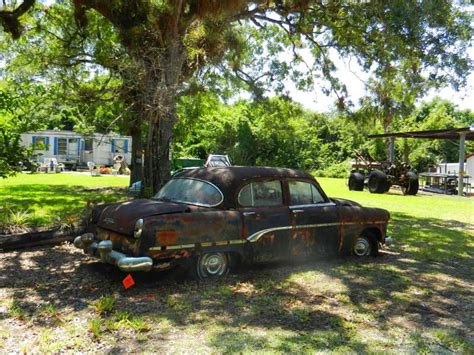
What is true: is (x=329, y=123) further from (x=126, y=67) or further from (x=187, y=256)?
(x=187, y=256)

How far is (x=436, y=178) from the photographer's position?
24.1 m

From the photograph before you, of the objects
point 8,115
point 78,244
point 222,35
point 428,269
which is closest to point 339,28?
point 222,35

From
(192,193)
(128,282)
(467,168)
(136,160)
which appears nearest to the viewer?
(128,282)

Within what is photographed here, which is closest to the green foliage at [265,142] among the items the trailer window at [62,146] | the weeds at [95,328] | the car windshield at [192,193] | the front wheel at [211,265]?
the trailer window at [62,146]

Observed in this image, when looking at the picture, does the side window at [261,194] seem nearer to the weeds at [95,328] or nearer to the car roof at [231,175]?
the car roof at [231,175]

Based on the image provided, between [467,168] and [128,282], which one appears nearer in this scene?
[128,282]

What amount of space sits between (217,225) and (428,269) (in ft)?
10.8

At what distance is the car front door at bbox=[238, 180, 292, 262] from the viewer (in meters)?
5.83

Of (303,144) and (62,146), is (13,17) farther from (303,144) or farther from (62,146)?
(303,144)

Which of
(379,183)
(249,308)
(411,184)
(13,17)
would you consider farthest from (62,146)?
(249,308)

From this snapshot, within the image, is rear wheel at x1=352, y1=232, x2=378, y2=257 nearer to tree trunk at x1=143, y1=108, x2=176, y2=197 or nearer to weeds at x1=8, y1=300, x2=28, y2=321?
tree trunk at x1=143, y1=108, x2=176, y2=197

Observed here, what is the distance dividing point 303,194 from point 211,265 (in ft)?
5.75

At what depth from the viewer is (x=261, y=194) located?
6.16m

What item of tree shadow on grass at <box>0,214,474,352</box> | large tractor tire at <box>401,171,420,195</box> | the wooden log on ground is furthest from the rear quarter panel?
large tractor tire at <box>401,171,420,195</box>
